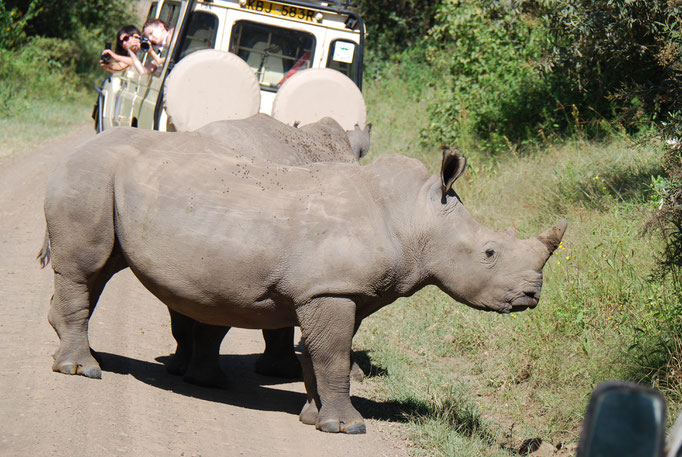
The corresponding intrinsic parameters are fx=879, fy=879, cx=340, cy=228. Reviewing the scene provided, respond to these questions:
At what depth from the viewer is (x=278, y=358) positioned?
644 cm

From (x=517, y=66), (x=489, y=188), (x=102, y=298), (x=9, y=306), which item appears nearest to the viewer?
(x=9, y=306)

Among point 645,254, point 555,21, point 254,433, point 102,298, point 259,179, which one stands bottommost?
point 102,298

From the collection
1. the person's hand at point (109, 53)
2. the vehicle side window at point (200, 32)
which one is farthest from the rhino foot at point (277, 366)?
the person's hand at point (109, 53)

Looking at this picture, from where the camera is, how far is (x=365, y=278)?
196 inches

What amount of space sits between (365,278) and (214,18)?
612 cm

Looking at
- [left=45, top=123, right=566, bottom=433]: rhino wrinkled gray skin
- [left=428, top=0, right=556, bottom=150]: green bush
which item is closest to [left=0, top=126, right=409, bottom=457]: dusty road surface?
[left=45, top=123, right=566, bottom=433]: rhino wrinkled gray skin

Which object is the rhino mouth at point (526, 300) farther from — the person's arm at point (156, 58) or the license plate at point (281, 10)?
the person's arm at point (156, 58)

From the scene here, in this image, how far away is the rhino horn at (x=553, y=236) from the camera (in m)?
4.95

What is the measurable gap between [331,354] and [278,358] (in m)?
1.44

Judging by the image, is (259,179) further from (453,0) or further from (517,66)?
(453,0)

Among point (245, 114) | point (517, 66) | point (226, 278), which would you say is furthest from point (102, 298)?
point (517, 66)

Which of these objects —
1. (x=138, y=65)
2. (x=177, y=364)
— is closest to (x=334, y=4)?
(x=138, y=65)

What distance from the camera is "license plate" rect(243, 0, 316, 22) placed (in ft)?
33.8

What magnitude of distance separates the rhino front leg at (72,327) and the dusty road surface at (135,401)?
81 millimetres
